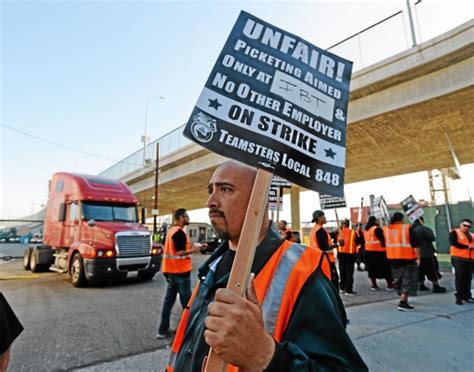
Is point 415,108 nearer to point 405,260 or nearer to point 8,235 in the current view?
point 405,260

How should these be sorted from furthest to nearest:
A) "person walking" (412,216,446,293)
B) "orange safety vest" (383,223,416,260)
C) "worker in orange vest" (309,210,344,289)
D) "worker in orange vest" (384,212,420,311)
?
"person walking" (412,216,446,293)
"worker in orange vest" (309,210,344,289)
"orange safety vest" (383,223,416,260)
"worker in orange vest" (384,212,420,311)

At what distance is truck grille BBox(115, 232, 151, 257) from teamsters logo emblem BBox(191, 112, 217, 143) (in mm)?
8726

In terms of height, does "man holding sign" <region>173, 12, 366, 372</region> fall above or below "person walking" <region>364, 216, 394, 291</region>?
above

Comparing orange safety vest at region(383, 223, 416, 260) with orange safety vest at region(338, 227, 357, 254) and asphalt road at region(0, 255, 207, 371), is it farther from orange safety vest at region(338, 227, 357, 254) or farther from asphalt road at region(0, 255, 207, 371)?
asphalt road at region(0, 255, 207, 371)

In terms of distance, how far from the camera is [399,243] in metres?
6.57

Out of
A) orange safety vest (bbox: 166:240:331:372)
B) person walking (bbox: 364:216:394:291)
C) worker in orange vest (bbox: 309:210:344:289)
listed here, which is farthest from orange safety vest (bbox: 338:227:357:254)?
orange safety vest (bbox: 166:240:331:372)

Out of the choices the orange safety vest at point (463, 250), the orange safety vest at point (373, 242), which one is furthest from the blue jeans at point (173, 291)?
the orange safety vest at point (373, 242)

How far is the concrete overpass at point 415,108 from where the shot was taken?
923cm

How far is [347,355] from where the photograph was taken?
1076mm

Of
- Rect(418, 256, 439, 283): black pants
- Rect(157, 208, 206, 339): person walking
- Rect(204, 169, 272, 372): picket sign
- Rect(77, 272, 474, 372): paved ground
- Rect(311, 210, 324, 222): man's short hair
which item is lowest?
Rect(77, 272, 474, 372): paved ground

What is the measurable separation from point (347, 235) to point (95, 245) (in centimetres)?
744

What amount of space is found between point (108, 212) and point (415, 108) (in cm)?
1150

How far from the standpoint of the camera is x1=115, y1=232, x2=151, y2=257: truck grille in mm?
9094

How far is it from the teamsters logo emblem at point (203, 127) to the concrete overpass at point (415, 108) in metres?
10.6
